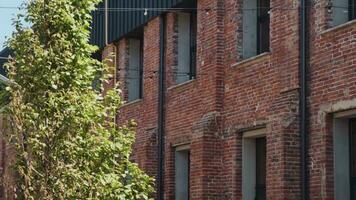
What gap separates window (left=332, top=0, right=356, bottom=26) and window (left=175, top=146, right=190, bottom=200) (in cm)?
715

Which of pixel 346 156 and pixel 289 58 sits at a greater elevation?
pixel 289 58

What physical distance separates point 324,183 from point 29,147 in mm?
6619

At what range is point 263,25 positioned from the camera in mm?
17891

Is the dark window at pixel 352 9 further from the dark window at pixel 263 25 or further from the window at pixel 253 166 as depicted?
the window at pixel 253 166

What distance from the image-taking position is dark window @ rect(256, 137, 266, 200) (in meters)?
17.3

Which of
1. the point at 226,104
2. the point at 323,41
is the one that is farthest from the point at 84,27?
the point at 226,104

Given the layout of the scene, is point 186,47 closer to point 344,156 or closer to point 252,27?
point 252,27

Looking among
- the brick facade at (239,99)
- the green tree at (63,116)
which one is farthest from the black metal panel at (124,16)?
the green tree at (63,116)

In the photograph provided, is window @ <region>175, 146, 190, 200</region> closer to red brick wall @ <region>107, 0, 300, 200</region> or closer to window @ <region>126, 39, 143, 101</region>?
red brick wall @ <region>107, 0, 300, 200</region>

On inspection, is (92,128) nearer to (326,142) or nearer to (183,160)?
(326,142)

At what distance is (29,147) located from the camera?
9.52 meters

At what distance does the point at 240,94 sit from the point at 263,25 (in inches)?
61.0

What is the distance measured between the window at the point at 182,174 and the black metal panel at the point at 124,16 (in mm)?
3745

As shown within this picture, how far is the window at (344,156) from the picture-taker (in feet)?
47.9
